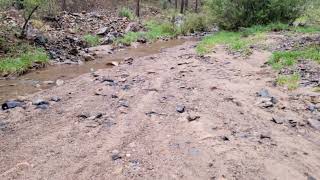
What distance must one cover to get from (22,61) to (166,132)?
370 inches

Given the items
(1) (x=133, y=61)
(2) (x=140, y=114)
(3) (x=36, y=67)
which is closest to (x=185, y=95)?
(2) (x=140, y=114)

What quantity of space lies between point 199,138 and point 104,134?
1.64m

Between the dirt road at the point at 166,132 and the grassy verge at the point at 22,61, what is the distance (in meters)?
3.75

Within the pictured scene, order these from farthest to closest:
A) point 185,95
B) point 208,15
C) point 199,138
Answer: point 208,15, point 185,95, point 199,138

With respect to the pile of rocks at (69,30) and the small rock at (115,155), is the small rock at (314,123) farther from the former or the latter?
the pile of rocks at (69,30)

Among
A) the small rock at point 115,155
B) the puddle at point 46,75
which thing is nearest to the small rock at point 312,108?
the small rock at point 115,155

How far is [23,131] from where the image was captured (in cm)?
726

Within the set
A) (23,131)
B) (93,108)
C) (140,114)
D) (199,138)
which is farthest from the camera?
(93,108)

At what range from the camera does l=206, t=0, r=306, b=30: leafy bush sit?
73.1 ft

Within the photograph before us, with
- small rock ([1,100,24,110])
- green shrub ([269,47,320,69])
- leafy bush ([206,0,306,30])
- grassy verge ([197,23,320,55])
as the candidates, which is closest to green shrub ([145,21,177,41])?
leafy bush ([206,0,306,30])

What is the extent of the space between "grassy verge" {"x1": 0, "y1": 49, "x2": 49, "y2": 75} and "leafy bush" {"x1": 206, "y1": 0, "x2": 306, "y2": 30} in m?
11.2

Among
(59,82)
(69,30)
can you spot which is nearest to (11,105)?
(59,82)

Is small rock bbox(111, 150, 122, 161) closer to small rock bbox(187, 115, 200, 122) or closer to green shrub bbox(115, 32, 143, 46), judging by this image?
small rock bbox(187, 115, 200, 122)

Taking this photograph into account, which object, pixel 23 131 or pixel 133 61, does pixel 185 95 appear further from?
pixel 133 61
